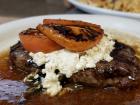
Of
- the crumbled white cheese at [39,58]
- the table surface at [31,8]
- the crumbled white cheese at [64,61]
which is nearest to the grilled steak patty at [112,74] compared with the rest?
the crumbled white cheese at [64,61]

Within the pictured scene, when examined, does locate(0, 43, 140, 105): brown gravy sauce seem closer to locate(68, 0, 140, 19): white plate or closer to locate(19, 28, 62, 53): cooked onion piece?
locate(19, 28, 62, 53): cooked onion piece

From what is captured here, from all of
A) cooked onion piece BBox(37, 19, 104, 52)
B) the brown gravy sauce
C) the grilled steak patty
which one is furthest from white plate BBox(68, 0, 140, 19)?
the brown gravy sauce

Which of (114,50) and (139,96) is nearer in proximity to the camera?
(139,96)

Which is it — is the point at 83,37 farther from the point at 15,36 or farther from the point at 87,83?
the point at 15,36

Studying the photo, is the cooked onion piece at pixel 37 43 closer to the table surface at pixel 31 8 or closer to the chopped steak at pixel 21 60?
the chopped steak at pixel 21 60

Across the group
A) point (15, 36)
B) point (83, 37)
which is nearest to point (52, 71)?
point (83, 37)

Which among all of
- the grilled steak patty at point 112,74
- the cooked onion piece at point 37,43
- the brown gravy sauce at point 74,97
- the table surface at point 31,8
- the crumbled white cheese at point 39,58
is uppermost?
the table surface at point 31,8
